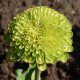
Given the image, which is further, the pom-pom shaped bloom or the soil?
the soil

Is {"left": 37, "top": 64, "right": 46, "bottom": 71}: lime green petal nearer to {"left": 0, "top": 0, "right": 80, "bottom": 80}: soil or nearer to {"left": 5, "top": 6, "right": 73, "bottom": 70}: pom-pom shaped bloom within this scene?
{"left": 5, "top": 6, "right": 73, "bottom": 70}: pom-pom shaped bloom

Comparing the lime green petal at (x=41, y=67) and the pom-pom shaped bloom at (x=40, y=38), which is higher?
the pom-pom shaped bloom at (x=40, y=38)

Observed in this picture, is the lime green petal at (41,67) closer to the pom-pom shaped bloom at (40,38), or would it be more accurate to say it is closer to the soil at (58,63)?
the pom-pom shaped bloom at (40,38)

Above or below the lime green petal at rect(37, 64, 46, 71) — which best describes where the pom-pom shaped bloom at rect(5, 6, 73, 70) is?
above

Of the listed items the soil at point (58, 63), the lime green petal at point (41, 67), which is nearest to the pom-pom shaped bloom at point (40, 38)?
the lime green petal at point (41, 67)

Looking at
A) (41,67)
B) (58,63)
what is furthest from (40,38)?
(58,63)

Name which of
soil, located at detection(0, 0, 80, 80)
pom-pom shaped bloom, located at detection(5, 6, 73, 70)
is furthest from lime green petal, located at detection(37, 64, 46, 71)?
soil, located at detection(0, 0, 80, 80)
